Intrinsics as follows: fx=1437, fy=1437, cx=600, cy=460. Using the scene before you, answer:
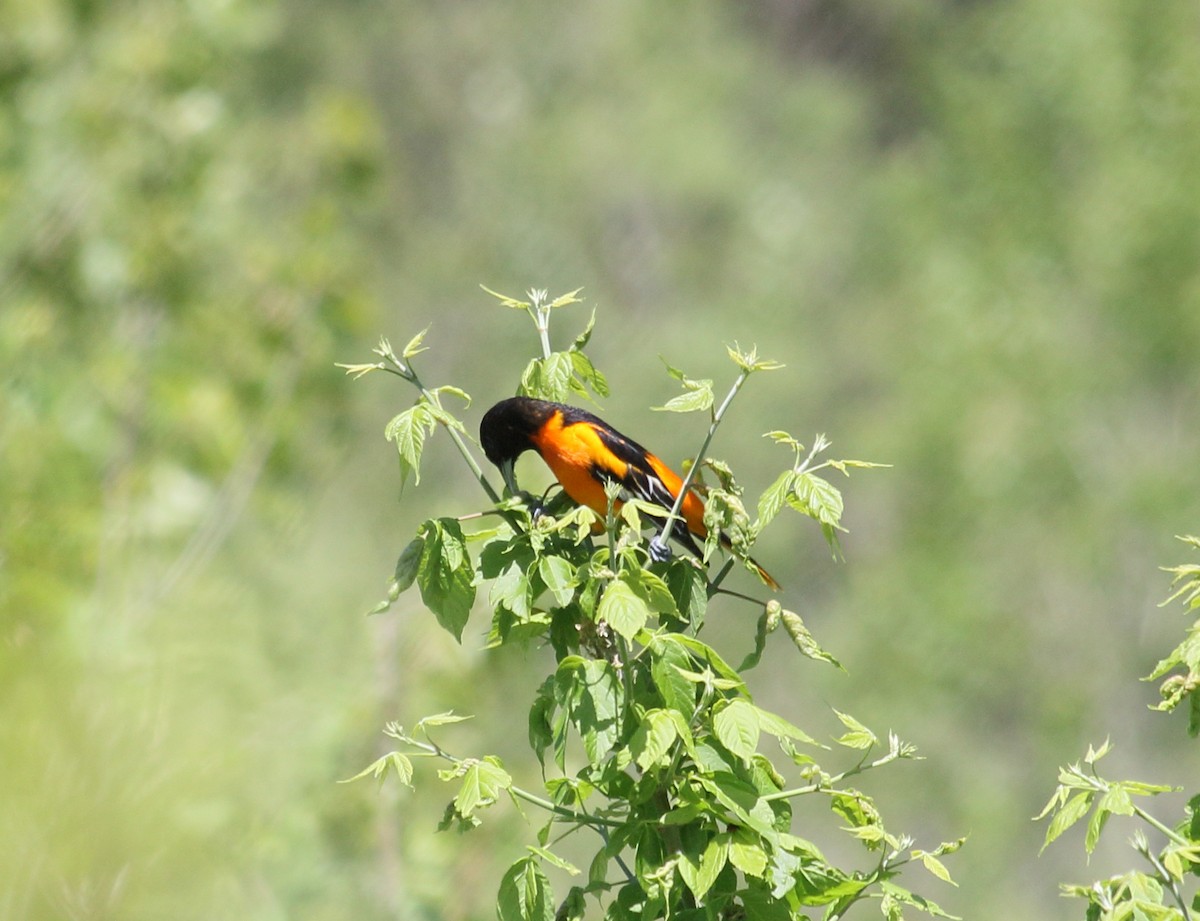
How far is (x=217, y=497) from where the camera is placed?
430cm

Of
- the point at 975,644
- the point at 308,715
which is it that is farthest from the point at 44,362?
the point at 975,644

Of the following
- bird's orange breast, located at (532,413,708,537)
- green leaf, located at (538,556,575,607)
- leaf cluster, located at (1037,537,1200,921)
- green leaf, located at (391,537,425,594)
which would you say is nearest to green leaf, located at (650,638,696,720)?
green leaf, located at (538,556,575,607)

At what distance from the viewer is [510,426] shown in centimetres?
300

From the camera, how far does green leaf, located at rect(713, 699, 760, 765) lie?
166 cm

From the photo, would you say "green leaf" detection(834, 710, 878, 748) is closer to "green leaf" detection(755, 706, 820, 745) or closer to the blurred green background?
"green leaf" detection(755, 706, 820, 745)

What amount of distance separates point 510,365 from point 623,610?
1541 centimetres

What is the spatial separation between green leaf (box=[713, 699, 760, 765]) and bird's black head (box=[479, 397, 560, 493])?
1334 millimetres

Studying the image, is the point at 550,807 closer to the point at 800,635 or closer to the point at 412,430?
the point at 800,635

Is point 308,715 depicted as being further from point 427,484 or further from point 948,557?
point 948,557

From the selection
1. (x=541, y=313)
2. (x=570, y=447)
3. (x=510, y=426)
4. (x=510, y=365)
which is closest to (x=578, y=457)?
(x=570, y=447)

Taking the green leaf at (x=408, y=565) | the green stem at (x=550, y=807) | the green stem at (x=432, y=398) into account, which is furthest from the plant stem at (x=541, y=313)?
the green stem at (x=550, y=807)

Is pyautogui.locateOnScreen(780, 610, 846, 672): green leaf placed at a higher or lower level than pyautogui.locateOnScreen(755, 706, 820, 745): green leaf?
higher

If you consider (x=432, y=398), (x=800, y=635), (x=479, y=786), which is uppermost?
(x=432, y=398)

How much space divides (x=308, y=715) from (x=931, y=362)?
42.5 ft
